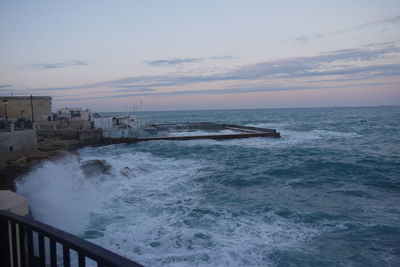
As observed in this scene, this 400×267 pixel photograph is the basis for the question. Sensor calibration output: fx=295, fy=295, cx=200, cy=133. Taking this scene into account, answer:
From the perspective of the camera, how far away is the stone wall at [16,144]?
15.4 m

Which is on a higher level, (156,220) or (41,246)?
(41,246)

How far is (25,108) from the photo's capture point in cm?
4091

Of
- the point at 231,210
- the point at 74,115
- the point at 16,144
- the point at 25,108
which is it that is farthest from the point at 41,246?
the point at 74,115

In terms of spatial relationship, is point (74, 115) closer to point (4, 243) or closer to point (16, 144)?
point (16, 144)

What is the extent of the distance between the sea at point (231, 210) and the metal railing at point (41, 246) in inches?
168

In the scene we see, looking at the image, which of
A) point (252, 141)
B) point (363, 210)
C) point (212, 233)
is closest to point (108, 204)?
point (212, 233)

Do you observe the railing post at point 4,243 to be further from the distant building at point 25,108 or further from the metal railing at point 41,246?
the distant building at point 25,108

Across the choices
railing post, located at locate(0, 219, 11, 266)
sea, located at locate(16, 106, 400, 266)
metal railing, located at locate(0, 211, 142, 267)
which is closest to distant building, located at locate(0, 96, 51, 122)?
sea, located at locate(16, 106, 400, 266)

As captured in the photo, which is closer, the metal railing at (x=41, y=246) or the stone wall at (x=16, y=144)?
the metal railing at (x=41, y=246)

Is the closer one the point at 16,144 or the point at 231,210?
the point at 231,210

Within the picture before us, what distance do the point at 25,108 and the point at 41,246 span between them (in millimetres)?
45172

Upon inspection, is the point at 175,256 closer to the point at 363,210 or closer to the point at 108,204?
the point at 108,204

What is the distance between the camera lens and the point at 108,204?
36.3 ft

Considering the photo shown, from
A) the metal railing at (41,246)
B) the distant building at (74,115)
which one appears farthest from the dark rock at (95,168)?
the distant building at (74,115)
